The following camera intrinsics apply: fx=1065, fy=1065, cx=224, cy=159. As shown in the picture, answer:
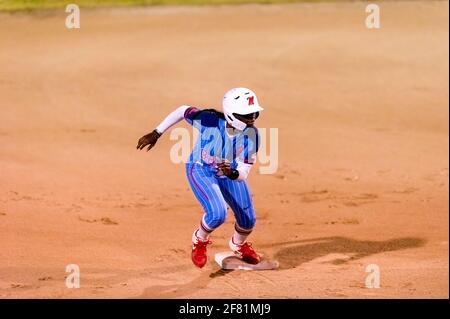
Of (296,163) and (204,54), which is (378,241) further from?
(204,54)

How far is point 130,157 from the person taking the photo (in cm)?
1348

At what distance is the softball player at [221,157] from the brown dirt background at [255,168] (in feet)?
1.68

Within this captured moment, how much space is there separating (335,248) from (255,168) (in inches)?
128

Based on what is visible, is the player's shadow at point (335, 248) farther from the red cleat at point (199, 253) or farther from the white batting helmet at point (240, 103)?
the white batting helmet at point (240, 103)

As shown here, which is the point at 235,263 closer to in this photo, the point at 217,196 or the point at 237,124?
the point at 217,196

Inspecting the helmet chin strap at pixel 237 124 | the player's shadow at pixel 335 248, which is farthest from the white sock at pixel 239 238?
the helmet chin strap at pixel 237 124

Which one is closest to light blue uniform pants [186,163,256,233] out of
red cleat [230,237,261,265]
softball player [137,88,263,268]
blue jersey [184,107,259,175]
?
softball player [137,88,263,268]

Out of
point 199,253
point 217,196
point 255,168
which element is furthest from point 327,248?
point 255,168

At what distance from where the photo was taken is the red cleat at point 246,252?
9.31 m

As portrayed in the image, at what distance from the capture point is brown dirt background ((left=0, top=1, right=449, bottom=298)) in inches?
367

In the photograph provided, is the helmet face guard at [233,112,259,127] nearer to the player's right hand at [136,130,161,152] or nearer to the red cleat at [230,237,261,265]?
the player's right hand at [136,130,161,152]
